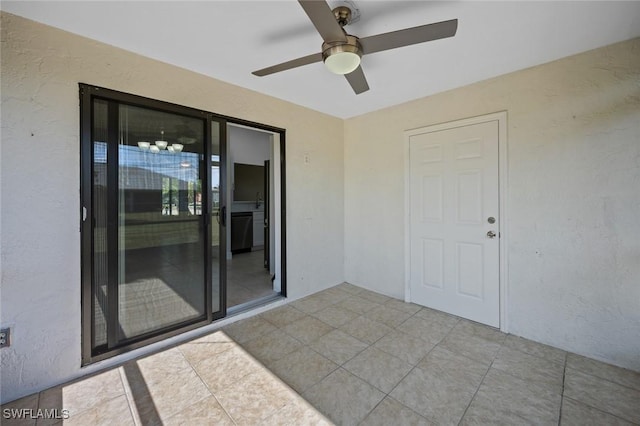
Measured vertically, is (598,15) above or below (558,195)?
above

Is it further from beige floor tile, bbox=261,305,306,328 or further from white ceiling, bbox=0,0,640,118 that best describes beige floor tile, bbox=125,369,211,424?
white ceiling, bbox=0,0,640,118

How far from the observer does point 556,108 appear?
2.29 meters

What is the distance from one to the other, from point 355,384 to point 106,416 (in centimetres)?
158

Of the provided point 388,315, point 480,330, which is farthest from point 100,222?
point 480,330

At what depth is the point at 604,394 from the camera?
1782 mm

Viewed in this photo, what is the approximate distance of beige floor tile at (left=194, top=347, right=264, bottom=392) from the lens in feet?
6.23

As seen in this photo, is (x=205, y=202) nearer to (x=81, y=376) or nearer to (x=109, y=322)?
(x=109, y=322)

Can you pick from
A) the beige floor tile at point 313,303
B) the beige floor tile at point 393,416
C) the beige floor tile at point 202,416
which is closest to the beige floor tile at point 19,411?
the beige floor tile at point 202,416

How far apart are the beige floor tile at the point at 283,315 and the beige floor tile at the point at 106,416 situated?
135cm

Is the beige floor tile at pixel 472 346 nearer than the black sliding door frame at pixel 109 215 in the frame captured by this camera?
No

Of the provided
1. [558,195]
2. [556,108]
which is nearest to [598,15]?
[556,108]

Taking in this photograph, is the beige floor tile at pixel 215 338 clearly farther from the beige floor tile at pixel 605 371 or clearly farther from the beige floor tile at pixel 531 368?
the beige floor tile at pixel 605 371

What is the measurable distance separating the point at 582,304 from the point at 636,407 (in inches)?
28.7

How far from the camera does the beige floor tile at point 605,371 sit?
6.21ft
